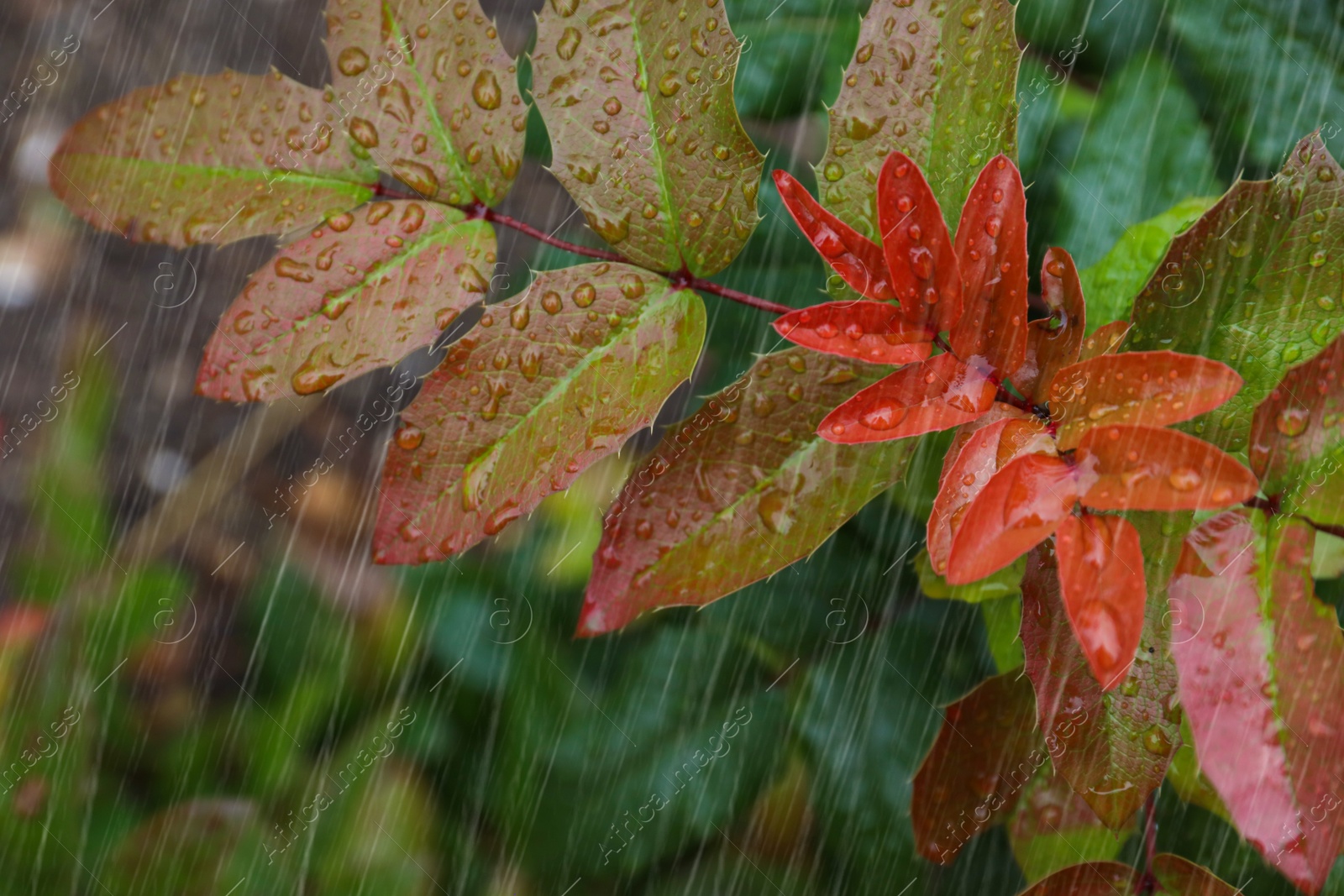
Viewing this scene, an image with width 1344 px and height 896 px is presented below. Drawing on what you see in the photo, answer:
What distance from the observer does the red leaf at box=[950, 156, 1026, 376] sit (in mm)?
524

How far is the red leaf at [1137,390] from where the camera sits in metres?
0.48

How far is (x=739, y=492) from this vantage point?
2.04 ft

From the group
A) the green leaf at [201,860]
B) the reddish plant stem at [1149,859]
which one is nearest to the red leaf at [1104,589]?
the reddish plant stem at [1149,859]

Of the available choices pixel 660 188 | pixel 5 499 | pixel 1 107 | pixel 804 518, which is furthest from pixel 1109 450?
pixel 1 107

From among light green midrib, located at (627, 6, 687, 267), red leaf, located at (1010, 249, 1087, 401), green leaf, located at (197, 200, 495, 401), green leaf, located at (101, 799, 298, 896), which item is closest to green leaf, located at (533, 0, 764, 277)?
light green midrib, located at (627, 6, 687, 267)

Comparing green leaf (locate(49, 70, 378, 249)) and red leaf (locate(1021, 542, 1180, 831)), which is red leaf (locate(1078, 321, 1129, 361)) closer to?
red leaf (locate(1021, 542, 1180, 831))

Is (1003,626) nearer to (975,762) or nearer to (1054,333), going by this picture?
(975,762)

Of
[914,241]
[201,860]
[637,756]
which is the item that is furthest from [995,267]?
[201,860]

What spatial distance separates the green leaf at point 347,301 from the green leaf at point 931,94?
0.28 meters

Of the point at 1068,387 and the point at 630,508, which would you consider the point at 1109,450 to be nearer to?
the point at 1068,387

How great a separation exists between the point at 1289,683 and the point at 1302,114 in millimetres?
607

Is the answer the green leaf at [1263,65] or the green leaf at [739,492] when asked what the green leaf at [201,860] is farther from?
the green leaf at [1263,65]

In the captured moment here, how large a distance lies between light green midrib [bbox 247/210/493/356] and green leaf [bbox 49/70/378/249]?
65 millimetres

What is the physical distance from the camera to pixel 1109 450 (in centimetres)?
49
